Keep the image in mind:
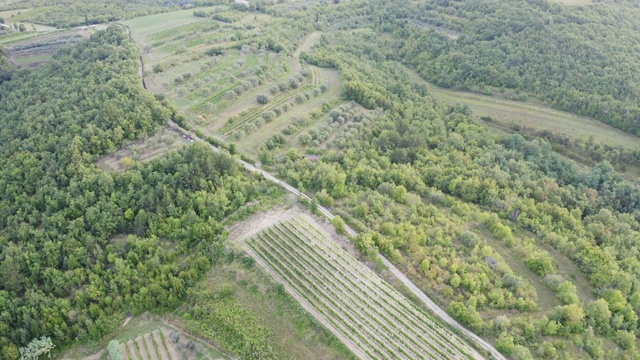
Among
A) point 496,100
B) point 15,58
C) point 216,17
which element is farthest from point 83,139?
point 496,100

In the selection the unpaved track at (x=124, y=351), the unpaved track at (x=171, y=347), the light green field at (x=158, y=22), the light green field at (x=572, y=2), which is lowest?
the unpaved track at (x=124, y=351)

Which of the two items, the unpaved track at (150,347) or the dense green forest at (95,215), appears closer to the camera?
the unpaved track at (150,347)

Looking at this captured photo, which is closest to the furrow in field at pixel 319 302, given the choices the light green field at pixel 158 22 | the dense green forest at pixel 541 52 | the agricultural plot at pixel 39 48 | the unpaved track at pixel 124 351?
the unpaved track at pixel 124 351

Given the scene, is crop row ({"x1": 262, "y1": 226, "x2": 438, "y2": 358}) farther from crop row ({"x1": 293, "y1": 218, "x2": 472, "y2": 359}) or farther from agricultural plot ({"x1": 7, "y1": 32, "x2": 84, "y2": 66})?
agricultural plot ({"x1": 7, "y1": 32, "x2": 84, "y2": 66})

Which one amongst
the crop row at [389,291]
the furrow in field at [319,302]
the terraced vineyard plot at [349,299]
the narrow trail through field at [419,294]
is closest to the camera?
the furrow in field at [319,302]

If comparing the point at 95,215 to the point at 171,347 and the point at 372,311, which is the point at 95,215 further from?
the point at 372,311

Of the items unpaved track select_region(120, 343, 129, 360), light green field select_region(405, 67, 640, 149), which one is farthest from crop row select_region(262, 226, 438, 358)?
light green field select_region(405, 67, 640, 149)

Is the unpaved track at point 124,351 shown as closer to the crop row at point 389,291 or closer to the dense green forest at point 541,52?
the crop row at point 389,291
